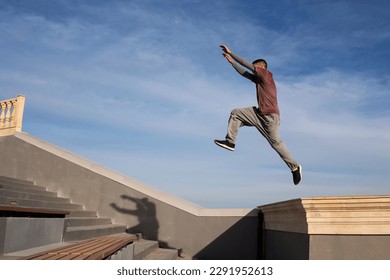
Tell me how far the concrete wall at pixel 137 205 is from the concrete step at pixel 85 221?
17.7 inches

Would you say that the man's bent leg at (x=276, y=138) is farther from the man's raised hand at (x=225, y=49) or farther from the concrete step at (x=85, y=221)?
the concrete step at (x=85, y=221)

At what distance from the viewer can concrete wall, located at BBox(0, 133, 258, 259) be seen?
30.2ft

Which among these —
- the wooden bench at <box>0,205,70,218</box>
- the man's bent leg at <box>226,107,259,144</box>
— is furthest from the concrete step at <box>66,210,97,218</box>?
the man's bent leg at <box>226,107,259,144</box>

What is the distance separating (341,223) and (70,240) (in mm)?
4309

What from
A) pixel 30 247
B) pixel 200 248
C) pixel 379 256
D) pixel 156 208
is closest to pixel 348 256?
pixel 379 256

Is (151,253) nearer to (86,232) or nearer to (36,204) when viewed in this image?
(86,232)

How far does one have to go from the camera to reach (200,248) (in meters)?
9.36

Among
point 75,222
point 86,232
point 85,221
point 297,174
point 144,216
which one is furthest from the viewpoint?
point 144,216

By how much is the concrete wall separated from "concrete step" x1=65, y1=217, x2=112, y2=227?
0.45 m

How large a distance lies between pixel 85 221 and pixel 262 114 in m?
4.90

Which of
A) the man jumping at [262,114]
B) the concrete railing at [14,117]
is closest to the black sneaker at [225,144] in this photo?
the man jumping at [262,114]

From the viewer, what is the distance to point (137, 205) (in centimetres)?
1006

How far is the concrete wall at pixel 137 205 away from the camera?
9.20 meters

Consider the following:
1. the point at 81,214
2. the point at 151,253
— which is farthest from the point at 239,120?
the point at 81,214
